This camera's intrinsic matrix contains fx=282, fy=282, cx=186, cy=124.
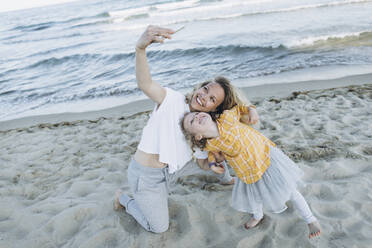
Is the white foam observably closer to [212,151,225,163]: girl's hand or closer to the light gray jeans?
[212,151,225,163]: girl's hand

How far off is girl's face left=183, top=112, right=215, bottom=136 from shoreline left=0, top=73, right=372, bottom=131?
3268 millimetres

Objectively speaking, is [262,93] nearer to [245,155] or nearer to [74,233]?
[245,155]

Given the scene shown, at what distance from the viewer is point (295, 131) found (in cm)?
386

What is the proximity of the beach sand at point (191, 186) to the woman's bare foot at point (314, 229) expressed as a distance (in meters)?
0.05

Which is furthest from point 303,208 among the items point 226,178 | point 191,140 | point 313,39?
point 313,39

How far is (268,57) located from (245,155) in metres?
6.63

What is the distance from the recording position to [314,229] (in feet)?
7.41

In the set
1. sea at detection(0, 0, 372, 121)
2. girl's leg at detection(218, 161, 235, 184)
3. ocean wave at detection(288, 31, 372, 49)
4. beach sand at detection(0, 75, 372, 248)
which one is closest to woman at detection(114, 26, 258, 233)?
beach sand at detection(0, 75, 372, 248)

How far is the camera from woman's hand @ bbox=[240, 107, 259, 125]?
2.52m

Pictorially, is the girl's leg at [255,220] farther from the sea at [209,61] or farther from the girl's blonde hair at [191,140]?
the sea at [209,61]

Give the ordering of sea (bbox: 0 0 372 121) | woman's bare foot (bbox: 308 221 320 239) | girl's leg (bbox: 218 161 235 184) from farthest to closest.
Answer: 1. sea (bbox: 0 0 372 121)
2. girl's leg (bbox: 218 161 235 184)
3. woman's bare foot (bbox: 308 221 320 239)

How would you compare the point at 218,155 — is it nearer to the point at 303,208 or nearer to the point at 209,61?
the point at 303,208

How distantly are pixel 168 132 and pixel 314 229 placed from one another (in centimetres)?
141

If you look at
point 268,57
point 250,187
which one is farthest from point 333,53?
point 250,187
